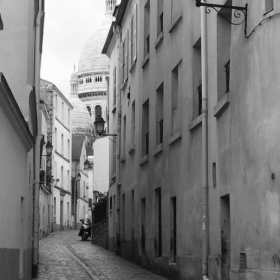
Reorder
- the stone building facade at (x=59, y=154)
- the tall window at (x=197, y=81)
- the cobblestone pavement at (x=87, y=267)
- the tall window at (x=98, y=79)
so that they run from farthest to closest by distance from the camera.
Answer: the tall window at (x=98, y=79) → the stone building facade at (x=59, y=154) → the cobblestone pavement at (x=87, y=267) → the tall window at (x=197, y=81)

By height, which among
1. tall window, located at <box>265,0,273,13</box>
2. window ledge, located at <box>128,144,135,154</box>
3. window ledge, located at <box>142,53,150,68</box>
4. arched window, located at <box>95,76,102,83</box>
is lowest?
window ledge, located at <box>128,144,135,154</box>

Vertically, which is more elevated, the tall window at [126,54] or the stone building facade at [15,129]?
the tall window at [126,54]

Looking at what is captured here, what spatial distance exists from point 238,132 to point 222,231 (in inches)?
81.2

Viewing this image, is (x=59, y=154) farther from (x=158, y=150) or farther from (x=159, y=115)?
(x=158, y=150)

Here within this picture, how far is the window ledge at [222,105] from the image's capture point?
40.2 feet

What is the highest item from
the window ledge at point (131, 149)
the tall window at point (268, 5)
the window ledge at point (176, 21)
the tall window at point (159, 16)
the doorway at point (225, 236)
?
the tall window at point (159, 16)

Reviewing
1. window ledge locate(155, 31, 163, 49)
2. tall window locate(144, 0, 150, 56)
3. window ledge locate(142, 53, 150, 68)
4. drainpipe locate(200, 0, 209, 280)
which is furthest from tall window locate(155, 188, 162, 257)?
drainpipe locate(200, 0, 209, 280)

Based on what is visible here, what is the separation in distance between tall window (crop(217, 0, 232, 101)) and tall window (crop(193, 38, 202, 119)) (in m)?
1.97

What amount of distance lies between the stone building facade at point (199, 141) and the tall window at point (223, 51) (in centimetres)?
2

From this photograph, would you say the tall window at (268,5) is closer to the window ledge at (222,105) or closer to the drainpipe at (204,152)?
the window ledge at (222,105)

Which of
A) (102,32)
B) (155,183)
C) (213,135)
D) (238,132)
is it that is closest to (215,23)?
(213,135)

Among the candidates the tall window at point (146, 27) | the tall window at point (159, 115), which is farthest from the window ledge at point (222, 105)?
the tall window at point (146, 27)

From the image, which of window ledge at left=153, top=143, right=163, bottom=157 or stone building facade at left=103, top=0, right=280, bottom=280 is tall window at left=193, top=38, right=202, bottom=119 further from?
window ledge at left=153, top=143, right=163, bottom=157

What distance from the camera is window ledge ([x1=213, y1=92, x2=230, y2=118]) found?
12262 mm
